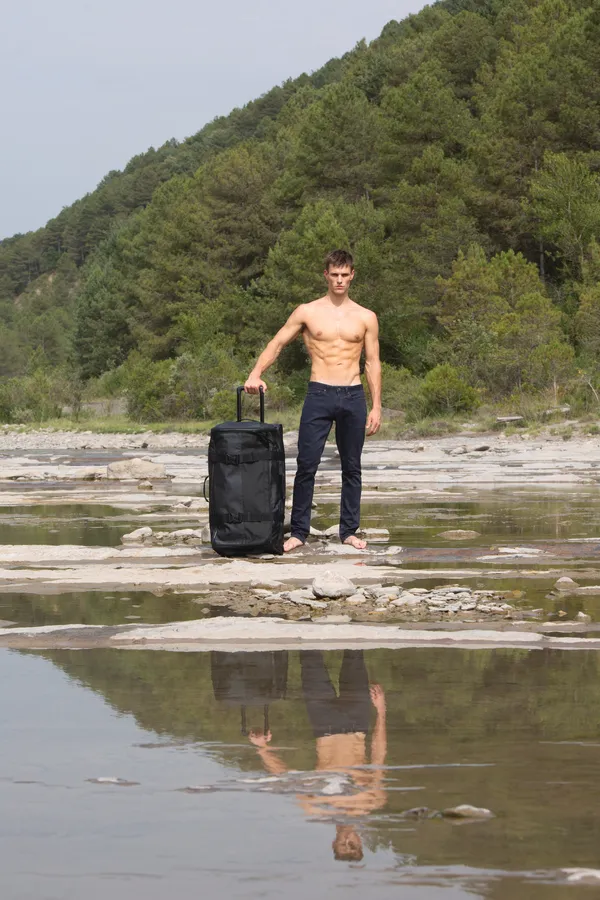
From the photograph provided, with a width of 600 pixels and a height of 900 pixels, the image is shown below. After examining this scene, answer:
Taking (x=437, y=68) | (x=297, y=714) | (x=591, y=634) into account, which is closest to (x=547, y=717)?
(x=297, y=714)

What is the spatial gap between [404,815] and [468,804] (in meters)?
0.15

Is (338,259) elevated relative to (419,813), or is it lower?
elevated

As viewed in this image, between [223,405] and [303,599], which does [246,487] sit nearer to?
[303,599]

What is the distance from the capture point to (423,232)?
180 ft

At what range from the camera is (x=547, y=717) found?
3529 millimetres

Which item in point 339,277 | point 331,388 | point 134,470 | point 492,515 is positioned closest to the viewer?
point 339,277

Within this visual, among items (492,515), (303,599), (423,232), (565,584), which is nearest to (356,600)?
(303,599)

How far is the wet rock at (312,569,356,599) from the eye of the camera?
5.86m

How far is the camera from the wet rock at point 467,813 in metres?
2.65

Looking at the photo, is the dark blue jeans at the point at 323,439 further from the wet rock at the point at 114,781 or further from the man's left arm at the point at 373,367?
the wet rock at the point at 114,781

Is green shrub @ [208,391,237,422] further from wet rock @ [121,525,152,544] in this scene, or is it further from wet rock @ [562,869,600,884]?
wet rock @ [562,869,600,884]

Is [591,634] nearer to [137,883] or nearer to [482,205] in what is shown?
[137,883]

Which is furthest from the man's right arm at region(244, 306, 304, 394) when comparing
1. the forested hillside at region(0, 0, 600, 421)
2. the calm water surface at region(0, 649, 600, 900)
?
the forested hillside at region(0, 0, 600, 421)

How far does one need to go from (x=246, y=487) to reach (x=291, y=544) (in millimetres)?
521
